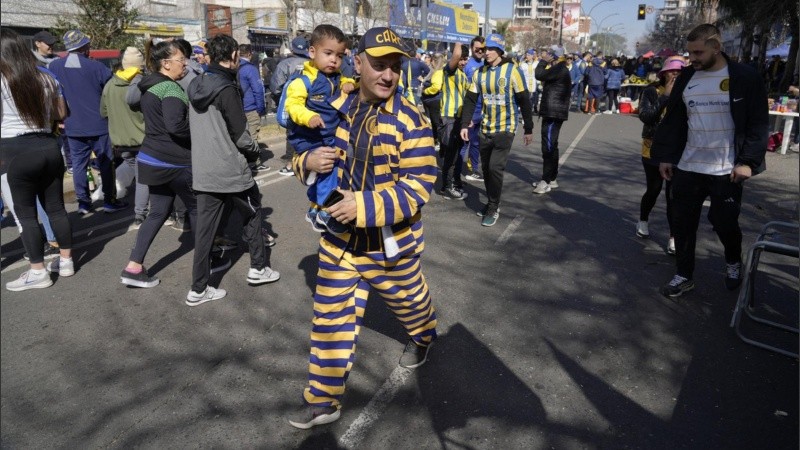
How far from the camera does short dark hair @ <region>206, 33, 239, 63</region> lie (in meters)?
4.06

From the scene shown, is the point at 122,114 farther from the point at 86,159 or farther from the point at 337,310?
the point at 337,310

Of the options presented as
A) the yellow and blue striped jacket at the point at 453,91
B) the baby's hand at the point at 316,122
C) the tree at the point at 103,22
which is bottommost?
the baby's hand at the point at 316,122

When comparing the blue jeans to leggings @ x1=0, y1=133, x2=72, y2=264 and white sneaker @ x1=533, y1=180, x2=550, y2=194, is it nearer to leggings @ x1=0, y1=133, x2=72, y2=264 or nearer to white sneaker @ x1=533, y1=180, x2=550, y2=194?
leggings @ x1=0, y1=133, x2=72, y2=264

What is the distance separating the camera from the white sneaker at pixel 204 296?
4441 millimetres

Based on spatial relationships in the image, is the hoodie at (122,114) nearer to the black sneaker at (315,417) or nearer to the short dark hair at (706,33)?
the black sneaker at (315,417)

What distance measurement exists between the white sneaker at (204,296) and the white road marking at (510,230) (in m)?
2.87

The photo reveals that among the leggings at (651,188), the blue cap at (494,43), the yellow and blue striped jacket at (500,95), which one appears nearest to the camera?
the leggings at (651,188)

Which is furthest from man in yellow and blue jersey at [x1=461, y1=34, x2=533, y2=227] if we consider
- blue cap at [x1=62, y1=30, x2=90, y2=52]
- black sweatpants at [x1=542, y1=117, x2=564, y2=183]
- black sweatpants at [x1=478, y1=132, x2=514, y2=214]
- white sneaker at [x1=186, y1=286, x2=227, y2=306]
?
blue cap at [x1=62, y1=30, x2=90, y2=52]

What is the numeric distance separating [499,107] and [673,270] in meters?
2.55

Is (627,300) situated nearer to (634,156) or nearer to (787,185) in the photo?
(787,185)

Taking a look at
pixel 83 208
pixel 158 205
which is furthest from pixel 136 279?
pixel 83 208

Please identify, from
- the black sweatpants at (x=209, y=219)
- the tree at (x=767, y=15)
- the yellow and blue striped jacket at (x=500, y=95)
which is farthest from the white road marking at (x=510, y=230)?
the tree at (x=767, y=15)

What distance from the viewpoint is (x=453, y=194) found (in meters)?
7.89

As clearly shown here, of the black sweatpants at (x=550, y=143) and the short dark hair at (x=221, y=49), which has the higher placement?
the short dark hair at (x=221, y=49)
